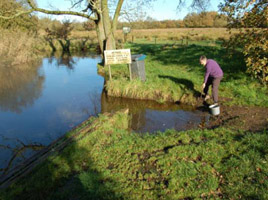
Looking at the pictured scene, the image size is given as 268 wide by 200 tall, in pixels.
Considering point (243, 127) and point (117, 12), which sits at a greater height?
point (117, 12)

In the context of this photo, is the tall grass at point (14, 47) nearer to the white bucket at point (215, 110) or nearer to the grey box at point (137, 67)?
the grey box at point (137, 67)

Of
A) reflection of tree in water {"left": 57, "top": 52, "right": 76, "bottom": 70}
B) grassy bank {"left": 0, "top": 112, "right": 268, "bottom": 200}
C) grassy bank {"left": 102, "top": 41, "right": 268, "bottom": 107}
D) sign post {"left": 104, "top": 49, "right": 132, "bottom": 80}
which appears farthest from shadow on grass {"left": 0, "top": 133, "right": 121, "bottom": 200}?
reflection of tree in water {"left": 57, "top": 52, "right": 76, "bottom": 70}

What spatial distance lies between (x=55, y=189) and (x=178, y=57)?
14.1 meters

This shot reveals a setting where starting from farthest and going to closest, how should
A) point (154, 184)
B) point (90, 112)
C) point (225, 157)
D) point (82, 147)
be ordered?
1. point (90, 112)
2. point (82, 147)
3. point (225, 157)
4. point (154, 184)

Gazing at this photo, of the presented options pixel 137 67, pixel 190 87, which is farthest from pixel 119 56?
pixel 190 87

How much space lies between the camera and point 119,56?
10.5 metres

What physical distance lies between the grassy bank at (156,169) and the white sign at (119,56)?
562 centimetres

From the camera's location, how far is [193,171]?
4070 mm

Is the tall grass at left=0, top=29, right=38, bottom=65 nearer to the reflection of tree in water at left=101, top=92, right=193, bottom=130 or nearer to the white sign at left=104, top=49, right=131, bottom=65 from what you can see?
the white sign at left=104, top=49, right=131, bottom=65

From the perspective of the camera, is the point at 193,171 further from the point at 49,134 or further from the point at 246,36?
the point at 246,36

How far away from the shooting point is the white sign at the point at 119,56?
10266 millimetres

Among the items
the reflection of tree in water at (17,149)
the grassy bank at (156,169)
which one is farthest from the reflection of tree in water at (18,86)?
the grassy bank at (156,169)

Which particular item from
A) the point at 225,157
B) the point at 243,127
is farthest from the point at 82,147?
the point at 243,127

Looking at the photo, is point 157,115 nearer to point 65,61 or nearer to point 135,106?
point 135,106
